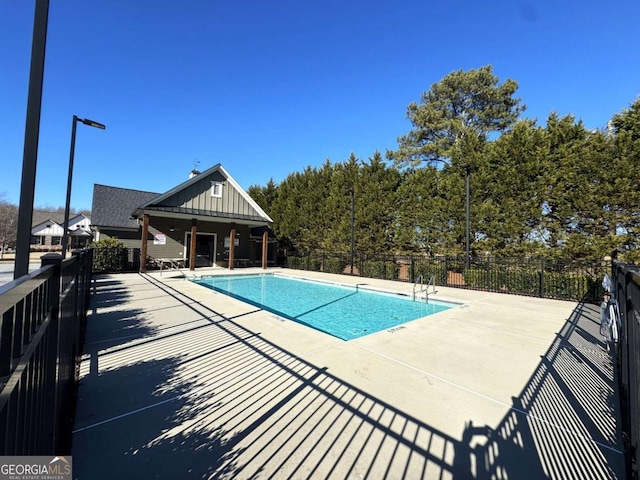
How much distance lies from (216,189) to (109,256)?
6735 mm

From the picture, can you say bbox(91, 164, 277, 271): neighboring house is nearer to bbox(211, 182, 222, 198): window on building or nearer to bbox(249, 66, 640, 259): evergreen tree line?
bbox(211, 182, 222, 198): window on building

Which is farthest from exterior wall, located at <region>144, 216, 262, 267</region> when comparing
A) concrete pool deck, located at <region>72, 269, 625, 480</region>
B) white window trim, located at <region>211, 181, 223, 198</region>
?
concrete pool deck, located at <region>72, 269, 625, 480</region>

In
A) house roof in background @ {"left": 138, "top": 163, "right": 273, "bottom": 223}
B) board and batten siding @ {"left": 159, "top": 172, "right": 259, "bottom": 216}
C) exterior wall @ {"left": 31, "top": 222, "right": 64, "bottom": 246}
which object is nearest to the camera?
house roof in background @ {"left": 138, "top": 163, "right": 273, "bottom": 223}

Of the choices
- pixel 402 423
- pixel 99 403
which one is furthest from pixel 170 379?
pixel 402 423

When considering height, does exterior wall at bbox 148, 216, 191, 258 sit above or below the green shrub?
above

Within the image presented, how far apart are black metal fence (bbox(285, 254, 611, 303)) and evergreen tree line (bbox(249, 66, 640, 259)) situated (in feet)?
2.69

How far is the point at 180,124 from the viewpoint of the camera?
63.3 feet

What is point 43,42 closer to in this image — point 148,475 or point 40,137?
point 40,137

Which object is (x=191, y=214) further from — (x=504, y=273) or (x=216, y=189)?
(x=504, y=273)

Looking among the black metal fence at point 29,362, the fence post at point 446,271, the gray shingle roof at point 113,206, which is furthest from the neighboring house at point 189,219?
the black metal fence at point 29,362

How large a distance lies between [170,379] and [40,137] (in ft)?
9.36

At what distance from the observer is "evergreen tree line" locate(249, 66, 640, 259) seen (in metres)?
9.72

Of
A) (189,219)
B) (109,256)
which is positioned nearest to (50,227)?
(189,219)

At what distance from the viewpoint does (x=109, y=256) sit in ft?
48.9
